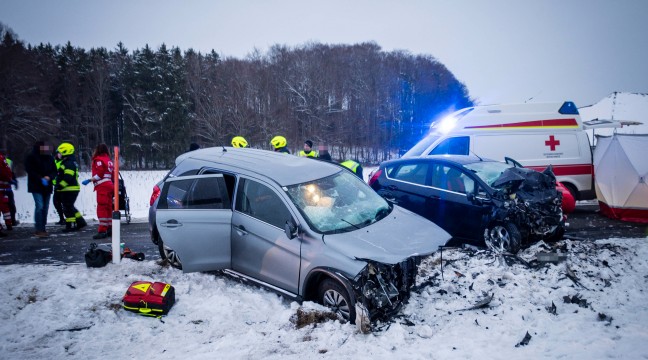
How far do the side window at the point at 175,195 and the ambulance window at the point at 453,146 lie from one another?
6.51 metres

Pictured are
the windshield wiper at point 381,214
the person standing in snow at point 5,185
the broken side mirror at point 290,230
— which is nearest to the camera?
the broken side mirror at point 290,230

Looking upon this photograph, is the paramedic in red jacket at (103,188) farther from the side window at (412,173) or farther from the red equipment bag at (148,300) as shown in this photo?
the side window at (412,173)

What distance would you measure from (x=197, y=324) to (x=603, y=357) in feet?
12.8

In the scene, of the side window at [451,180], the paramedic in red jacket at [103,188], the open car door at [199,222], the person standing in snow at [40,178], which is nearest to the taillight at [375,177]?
the side window at [451,180]

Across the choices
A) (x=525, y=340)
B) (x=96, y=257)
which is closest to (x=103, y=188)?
(x=96, y=257)

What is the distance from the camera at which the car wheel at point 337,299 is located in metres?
3.88

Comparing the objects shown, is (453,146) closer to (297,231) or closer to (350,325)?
(297,231)

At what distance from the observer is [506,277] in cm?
490

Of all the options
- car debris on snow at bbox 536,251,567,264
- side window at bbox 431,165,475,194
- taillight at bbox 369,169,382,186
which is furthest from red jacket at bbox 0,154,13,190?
car debris on snow at bbox 536,251,567,264

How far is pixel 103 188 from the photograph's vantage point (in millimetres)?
7762

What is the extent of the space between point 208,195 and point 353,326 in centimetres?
252

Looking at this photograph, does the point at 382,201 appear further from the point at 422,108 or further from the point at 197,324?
the point at 422,108

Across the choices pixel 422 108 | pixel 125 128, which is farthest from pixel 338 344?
pixel 422 108

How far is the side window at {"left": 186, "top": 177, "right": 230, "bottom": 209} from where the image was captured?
16.3ft
